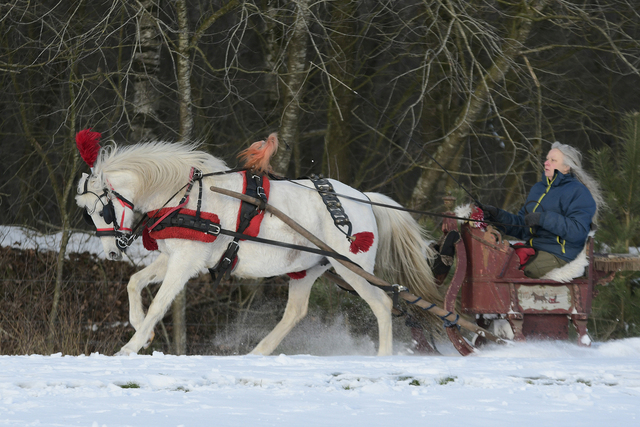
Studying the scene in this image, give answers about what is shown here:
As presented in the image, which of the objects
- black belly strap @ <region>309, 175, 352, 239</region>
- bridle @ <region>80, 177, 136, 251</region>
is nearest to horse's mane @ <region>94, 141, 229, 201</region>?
bridle @ <region>80, 177, 136, 251</region>

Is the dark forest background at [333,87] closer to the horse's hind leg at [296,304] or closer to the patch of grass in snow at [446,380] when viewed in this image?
the horse's hind leg at [296,304]

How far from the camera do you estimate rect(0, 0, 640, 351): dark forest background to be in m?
6.62

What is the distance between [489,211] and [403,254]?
0.80 m

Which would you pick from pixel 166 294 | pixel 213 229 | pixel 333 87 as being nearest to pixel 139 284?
pixel 166 294

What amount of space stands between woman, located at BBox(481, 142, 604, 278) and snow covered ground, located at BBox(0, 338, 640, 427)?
0.87 metres

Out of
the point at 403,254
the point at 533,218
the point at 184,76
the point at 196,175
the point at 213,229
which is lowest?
the point at 403,254

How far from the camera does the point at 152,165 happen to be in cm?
471

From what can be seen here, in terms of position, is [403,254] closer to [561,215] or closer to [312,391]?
[561,215]

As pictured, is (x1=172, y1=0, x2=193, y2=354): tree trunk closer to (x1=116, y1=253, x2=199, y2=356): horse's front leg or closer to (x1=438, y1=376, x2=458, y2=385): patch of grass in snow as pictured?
(x1=116, y1=253, x2=199, y2=356): horse's front leg

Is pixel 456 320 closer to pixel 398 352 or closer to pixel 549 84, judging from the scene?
pixel 398 352

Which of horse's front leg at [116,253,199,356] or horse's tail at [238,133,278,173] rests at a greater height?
horse's tail at [238,133,278,173]

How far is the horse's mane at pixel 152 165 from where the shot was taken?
15.3 feet

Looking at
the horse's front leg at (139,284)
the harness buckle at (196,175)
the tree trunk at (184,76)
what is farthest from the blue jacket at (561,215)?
the tree trunk at (184,76)

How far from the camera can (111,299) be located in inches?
313
